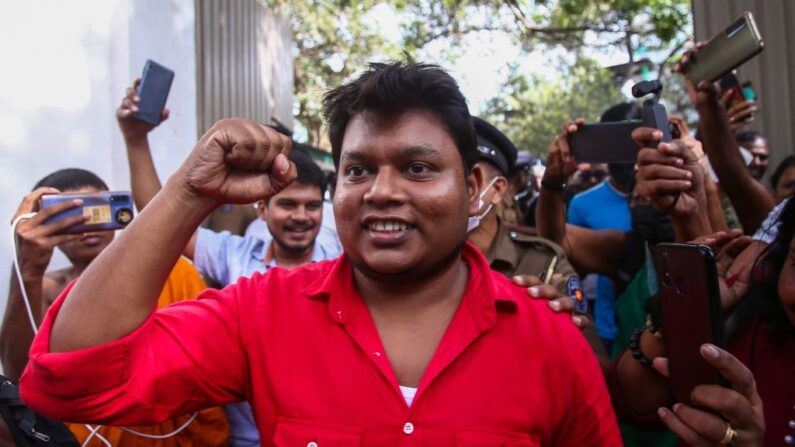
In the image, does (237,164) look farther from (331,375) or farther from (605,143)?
(605,143)

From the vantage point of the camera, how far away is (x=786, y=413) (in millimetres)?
1735

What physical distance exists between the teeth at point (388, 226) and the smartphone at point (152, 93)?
1.68 meters

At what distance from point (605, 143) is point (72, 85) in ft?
9.79

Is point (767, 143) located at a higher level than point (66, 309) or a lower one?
higher

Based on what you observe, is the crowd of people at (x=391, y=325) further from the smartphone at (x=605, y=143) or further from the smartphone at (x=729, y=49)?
the smartphone at (x=729, y=49)

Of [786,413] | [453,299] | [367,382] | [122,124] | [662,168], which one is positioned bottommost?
[786,413]

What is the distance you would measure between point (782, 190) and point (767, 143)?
674 millimetres

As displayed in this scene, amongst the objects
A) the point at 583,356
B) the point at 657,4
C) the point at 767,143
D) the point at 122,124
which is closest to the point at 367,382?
the point at 583,356

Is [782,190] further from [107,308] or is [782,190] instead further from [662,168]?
[107,308]

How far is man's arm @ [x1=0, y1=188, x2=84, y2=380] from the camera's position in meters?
2.27

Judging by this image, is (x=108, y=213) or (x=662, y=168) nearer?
(x=662, y=168)

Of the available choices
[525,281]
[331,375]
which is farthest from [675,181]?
[331,375]

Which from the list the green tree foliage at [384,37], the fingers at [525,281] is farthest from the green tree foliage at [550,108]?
the fingers at [525,281]

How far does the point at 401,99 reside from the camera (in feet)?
5.55
